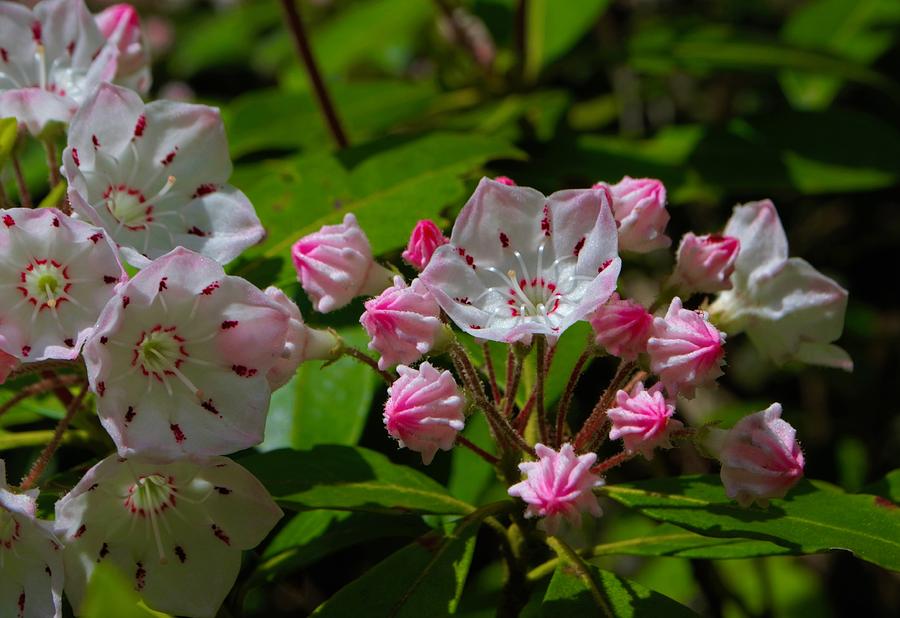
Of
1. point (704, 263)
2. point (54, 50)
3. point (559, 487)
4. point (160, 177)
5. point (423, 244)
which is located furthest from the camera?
point (54, 50)

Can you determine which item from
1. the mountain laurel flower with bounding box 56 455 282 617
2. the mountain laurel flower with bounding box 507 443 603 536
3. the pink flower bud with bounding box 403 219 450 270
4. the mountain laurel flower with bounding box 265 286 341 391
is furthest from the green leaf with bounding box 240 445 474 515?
the pink flower bud with bounding box 403 219 450 270

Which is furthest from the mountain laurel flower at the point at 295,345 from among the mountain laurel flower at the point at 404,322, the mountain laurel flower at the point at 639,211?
the mountain laurel flower at the point at 639,211

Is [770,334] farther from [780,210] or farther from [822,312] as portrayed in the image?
[780,210]

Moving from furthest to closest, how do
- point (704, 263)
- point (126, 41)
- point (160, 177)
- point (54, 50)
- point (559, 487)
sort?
point (126, 41), point (54, 50), point (160, 177), point (704, 263), point (559, 487)

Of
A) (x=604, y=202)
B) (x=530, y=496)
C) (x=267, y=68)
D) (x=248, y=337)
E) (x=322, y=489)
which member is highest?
(x=604, y=202)

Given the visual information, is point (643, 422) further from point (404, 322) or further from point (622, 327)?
point (404, 322)

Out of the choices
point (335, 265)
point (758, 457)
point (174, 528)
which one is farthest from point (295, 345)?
point (758, 457)

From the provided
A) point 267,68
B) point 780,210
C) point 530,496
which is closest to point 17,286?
point 530,496
